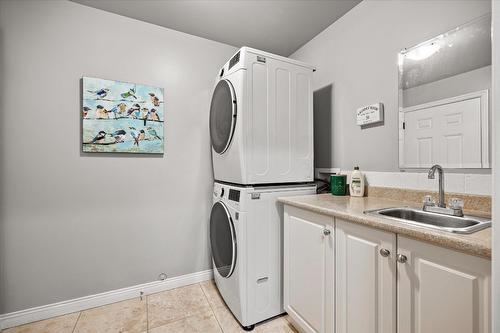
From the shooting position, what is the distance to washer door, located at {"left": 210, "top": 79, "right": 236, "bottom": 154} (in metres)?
1.66

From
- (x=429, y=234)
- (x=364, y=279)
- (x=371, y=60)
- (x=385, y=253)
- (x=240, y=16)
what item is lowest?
(x=364, y=279)

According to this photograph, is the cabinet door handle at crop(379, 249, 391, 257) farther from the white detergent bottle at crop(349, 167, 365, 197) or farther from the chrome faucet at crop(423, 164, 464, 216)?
the white detergent bottle at crop(349, 167, 365, 197)

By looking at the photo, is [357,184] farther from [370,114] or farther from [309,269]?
[309,269]

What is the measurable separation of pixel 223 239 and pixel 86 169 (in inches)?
50.6

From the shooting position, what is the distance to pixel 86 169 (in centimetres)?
187

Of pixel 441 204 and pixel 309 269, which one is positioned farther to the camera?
pixel 309 269

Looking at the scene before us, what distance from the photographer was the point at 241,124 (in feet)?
5.18

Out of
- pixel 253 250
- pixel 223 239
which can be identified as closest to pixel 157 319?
pixel 223 239

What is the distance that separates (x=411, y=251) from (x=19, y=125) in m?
2.59

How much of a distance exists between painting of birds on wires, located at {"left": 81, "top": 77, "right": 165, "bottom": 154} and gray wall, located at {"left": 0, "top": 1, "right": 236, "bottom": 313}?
0.08 metres

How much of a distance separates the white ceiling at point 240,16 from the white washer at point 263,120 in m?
0.52

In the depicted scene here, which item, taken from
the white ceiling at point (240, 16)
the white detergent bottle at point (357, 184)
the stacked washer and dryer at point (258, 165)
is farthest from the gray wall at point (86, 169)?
the white detergent bottle at point (357, 184)

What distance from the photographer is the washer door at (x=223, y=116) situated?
1.66 m

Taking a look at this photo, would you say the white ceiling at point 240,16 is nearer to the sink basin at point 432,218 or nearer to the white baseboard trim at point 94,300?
the sink basin at point 432,218
